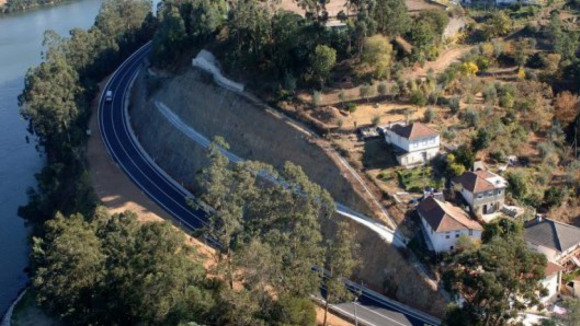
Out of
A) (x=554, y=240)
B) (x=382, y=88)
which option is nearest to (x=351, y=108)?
(x=382, y=88)

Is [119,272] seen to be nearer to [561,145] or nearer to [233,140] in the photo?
[233,140]

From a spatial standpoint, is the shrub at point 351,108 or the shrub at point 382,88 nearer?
the shrub at point 351,108

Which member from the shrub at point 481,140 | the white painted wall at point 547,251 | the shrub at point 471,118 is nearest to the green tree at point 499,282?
the white painted wall at point 547,251

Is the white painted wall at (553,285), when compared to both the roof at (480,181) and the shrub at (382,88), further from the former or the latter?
the shrub at (382,88)

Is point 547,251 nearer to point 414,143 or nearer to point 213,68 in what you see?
point 414,143

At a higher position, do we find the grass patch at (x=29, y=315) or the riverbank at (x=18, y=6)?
the grass patch at (x=29, y=315)

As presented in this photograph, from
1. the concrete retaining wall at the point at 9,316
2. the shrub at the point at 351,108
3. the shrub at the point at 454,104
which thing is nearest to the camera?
the concrete retaining wall at the point at 9,316

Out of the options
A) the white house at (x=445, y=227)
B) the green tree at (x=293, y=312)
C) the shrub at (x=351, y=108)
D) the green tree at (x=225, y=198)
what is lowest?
the white house at (x=445, y=227)
